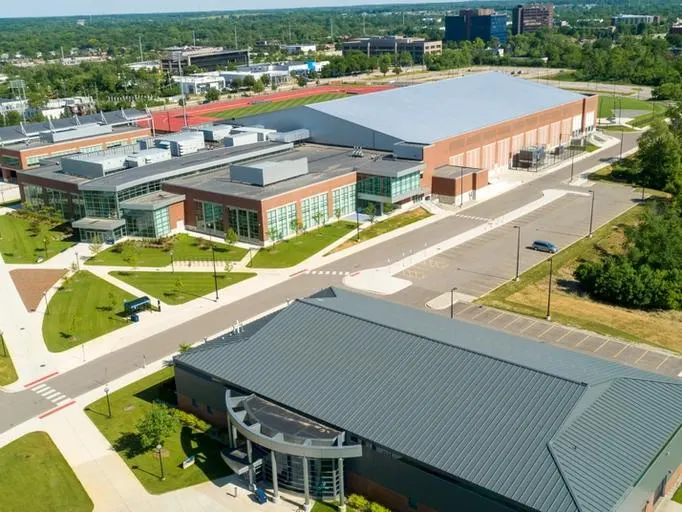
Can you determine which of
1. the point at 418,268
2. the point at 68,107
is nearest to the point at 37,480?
the point at 418,268

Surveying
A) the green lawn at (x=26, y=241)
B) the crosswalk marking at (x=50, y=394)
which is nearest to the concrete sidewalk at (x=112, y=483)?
the crosswalk marking at (x=50, y=394)

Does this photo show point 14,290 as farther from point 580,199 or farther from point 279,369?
point 580,199

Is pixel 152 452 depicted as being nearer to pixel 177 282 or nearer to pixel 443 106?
pixel 177 282

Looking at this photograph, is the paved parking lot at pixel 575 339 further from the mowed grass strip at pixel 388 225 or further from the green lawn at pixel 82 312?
the green lawn at pixel 82 312

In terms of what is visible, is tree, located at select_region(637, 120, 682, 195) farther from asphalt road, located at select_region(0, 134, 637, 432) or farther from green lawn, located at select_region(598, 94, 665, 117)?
green lawn, located at select_region(598, 94, 665, 117)

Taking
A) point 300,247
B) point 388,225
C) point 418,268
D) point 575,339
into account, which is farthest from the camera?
point 388,225

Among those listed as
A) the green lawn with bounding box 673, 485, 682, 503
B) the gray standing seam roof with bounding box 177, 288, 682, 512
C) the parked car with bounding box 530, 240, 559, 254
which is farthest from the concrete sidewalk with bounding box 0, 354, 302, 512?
the parked car with bounding box 530, 240, 559, 254
